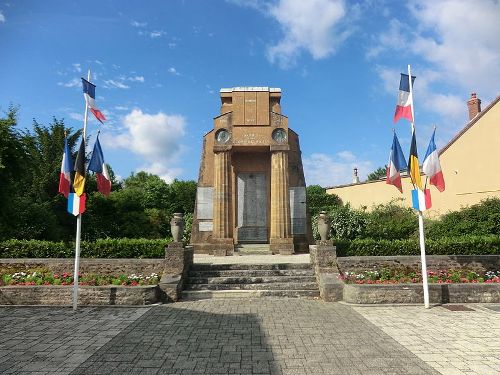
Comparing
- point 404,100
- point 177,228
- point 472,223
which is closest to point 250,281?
point 177,228

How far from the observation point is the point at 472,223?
1638 centimetres

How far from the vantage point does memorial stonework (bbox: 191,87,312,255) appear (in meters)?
17.0

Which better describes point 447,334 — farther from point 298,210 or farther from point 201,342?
point 298,210

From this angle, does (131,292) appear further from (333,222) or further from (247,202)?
(333,222)

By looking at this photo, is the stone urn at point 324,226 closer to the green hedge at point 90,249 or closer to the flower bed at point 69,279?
the green hedge at point 90,249

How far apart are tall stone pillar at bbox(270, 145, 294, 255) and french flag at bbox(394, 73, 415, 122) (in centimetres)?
786

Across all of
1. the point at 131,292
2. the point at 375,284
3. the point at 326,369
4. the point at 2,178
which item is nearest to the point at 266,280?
the point at 375,284

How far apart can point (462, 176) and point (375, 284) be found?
17325 millimetres

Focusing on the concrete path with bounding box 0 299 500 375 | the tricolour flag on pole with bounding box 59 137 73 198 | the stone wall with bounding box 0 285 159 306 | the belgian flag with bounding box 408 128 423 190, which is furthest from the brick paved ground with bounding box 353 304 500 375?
the tricolour flag on pole with bounding box 59 137 73 198

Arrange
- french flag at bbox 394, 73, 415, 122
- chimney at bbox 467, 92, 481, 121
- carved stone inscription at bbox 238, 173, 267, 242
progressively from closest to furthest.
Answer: french flag at bbox 394, 73, 415, 122 → carved stone inscription at bbox 238, 173, 267, 242 → chimney at bbox 467, 92, 481, 121

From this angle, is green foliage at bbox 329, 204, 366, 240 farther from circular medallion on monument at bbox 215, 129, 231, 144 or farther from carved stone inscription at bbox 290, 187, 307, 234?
circular medallion on monument at bbox 215, 129, 231, 144

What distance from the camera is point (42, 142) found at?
2406 cm

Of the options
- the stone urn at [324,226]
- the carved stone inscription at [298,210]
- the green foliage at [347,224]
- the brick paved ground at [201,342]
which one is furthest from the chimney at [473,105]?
the brick paved ground at [201,342]

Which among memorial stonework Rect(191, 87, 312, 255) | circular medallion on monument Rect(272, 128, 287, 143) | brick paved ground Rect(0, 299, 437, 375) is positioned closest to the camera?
brick paved ground Rect(0, 299, 437, 375)
